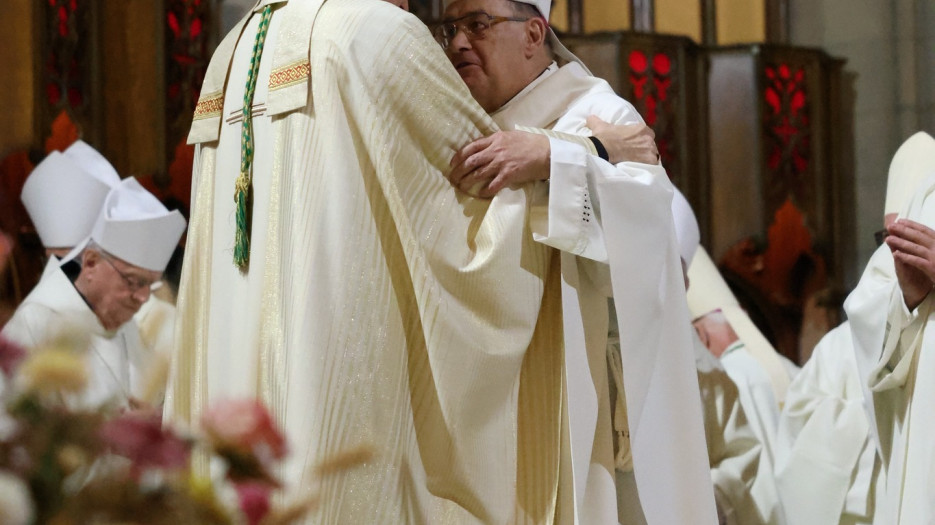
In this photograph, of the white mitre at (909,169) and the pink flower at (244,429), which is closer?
the pink flower at (244,429)

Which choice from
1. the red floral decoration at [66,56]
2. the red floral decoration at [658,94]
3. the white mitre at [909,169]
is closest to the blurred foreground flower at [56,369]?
the white mitre at [909,169]

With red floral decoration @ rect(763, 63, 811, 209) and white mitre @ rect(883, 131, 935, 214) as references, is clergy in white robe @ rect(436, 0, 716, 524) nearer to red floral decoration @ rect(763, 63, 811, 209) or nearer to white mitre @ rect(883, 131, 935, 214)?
white mitre @ rect(883, 131, 935, 214)

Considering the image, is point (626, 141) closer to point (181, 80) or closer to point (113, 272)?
point (113, 272)

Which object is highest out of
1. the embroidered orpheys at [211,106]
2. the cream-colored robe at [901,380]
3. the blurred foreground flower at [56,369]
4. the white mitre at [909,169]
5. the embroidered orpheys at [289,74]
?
the embroidered orpheys at [289,74]

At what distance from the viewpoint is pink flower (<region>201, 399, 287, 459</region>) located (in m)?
1.13

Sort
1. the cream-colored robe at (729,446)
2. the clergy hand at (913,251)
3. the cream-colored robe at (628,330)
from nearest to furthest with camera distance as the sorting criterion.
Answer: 1. the cream-colored robe at (628,330)
2. the clergy hand at (913,251)
3. the cream-colored robe at (729,446)

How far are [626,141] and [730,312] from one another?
13.4ft

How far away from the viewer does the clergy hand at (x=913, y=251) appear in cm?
403

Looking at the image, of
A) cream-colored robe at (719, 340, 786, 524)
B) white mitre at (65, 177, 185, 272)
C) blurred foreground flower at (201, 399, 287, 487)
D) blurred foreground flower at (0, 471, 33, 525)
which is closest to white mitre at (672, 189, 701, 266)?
cream-colored robe at (719, 340, 786, 524)

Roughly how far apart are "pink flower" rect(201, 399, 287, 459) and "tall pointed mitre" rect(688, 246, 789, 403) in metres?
5.89

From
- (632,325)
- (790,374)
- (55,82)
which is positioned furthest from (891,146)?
(632,325)

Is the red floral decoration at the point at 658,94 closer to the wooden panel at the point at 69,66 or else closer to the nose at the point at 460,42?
the wooden panel at the point at 69,66

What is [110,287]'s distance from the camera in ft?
17.6

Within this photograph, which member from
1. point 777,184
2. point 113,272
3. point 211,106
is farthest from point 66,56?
point 777,184
